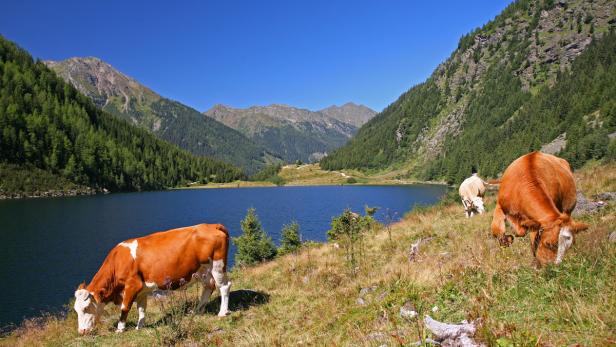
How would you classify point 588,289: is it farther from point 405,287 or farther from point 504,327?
point 405,287

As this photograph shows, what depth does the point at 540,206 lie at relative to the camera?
598cm

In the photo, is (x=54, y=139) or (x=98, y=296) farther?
(x=54, y=139)

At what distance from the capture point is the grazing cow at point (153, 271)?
10.1 metres

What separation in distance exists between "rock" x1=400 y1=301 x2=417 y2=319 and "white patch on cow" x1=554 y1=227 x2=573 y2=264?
7.54 ft

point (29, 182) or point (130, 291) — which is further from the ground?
point (29, 182)

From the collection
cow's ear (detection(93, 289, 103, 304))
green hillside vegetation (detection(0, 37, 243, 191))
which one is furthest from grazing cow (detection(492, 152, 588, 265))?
green hillside vegetation (detection(0, 37, 243, 191))

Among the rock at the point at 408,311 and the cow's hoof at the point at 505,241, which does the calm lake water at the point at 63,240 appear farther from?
the rock at the point at 408,311

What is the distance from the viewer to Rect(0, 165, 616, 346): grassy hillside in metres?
4.08

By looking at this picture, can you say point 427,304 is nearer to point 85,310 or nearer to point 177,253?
point 177,253

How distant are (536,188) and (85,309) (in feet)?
37.8

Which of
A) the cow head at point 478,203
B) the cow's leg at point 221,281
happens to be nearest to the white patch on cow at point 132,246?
the cow's leg at point 221,281

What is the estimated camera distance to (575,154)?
7600 cm

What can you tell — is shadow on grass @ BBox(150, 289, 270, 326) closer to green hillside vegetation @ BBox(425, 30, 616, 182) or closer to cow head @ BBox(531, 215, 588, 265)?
cow head @ BBox(531, 215, 588, 265)

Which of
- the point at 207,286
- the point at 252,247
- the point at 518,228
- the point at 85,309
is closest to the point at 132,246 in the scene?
the point at 85,309
